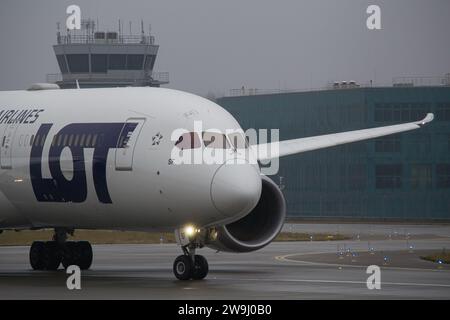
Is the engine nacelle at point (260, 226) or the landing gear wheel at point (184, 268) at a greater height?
the engine nacelle at point (260, 226)

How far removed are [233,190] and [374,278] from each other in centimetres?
542

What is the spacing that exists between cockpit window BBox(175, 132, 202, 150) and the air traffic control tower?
72267mm

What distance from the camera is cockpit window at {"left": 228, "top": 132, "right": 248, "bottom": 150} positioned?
31606mm

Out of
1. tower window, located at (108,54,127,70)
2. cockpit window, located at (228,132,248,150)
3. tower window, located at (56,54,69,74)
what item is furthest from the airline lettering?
tower window, located at (56,54,69,74)

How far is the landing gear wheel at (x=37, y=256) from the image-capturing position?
38531mm

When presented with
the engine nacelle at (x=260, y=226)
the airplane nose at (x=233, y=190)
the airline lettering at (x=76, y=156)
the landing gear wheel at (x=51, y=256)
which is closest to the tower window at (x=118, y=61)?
the landing gear wheel at (x=51, y=256)

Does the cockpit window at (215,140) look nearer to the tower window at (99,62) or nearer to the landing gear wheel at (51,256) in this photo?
the landing gear wheel at (51,256)

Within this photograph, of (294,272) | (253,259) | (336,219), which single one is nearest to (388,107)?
(336,219)

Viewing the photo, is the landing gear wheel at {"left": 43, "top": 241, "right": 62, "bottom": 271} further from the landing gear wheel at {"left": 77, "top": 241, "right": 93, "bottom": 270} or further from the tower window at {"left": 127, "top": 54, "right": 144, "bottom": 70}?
the tower window at {"left": 127, "top": 54, "right": 144, "bottom": 70}

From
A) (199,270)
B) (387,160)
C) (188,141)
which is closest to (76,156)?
(188,141)

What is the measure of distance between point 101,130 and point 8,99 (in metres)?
5.52

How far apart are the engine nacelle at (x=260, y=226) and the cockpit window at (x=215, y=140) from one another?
9.16 ft

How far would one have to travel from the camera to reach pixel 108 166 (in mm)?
32375
